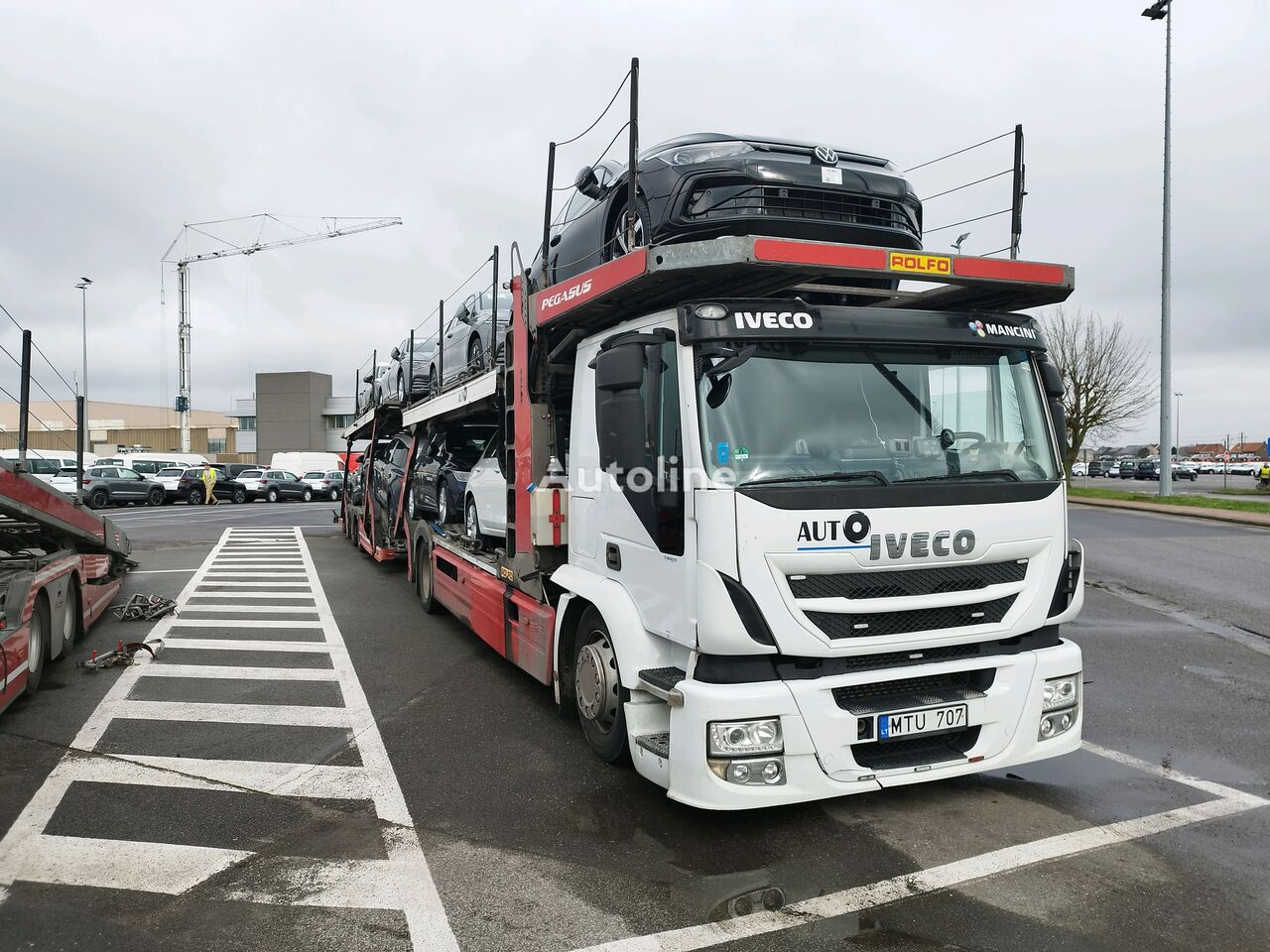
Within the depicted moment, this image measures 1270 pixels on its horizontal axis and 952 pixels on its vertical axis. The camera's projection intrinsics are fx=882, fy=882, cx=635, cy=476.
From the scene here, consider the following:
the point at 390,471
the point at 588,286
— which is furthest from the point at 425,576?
the point at 588,286

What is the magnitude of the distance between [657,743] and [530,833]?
2.37 ft

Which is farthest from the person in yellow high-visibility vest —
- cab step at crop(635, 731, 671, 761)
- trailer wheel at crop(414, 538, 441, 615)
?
cab step at crop(635, 731, 671, 761)

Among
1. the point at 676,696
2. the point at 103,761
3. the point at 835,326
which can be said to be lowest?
the point at 103,761

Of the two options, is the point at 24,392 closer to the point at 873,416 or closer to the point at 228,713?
the point at 228,713

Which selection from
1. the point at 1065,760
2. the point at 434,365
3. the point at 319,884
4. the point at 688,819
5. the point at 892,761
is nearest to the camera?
the point at 319,884

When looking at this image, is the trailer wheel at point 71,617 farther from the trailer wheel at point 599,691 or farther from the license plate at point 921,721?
the license plate at point 921,721

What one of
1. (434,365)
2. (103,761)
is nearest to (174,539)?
(434,365)

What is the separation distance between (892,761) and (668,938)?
1304 mm

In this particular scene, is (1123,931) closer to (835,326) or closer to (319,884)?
(835,326)

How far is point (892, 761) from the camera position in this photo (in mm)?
3885

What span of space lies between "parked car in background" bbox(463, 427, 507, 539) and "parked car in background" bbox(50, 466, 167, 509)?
27101mm

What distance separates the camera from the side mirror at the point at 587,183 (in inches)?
237

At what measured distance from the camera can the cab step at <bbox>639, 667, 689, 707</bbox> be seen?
12.4 feet

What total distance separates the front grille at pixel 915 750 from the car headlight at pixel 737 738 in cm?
44
